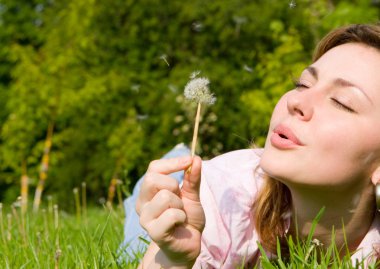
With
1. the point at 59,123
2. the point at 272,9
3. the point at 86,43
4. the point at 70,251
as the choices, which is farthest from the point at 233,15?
the point at 70,251

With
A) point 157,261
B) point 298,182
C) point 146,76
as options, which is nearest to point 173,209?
point 157,261

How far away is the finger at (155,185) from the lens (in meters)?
1.70

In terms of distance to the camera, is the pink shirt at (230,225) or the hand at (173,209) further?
the pink shirt at (230,225)

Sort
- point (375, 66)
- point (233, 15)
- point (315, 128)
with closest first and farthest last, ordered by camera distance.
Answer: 1. point (315, 128)
2. point (375, 66)
3. point (233, 15)

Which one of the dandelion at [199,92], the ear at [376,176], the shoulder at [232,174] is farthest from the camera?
the shoulder at [232,174]

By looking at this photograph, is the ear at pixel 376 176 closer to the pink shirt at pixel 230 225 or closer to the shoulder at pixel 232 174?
the pink shirt at pixel 230 225

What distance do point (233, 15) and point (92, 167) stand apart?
9.50 ft

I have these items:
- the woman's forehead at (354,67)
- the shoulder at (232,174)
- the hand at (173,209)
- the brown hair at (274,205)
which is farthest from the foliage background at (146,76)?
the hand at (173,209)

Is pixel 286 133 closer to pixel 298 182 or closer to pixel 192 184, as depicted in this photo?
pixel 298 182

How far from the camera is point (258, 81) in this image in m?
8.41

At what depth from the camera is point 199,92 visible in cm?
178

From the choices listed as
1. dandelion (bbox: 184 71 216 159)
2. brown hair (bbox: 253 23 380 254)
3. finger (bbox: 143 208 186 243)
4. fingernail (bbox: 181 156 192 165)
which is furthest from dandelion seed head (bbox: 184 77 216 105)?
brown hair (bbox: 253 23 380 254)

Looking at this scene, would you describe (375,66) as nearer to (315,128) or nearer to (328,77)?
(328,77)

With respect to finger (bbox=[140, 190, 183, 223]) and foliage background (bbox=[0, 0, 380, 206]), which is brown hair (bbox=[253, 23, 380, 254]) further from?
foliage background (bbox=[0, 0, 380, 206])
